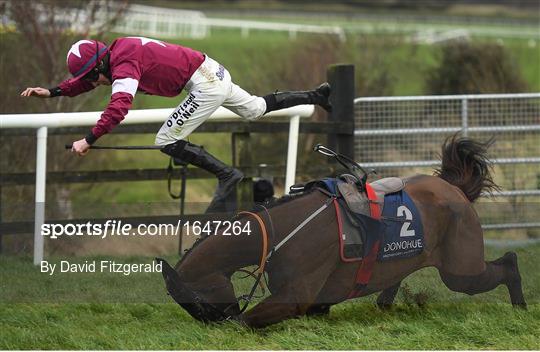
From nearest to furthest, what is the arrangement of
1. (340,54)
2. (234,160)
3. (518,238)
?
(518,238) < (234,160) < (340,54)

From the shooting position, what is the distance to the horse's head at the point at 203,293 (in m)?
5.75

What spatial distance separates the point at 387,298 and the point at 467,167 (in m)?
1.00

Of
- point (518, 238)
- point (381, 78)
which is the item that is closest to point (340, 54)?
point (381, 78)

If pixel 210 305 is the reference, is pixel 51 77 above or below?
above

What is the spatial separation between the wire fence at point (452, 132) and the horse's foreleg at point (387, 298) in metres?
4.10

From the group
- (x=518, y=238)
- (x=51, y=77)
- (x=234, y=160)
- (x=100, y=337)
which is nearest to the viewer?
(x=100, y=337)

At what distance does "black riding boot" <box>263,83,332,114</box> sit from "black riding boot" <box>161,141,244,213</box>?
1.79ft

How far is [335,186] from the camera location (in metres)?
6.07

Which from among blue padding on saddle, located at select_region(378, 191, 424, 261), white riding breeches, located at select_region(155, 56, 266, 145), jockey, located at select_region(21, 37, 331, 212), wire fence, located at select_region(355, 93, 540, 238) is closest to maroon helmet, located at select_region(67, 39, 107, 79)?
jockey, located at select_region(21, 37, 331, 212)

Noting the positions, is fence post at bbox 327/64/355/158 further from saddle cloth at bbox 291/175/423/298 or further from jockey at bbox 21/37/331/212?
saddle cloth at bbox 291/175/423/298

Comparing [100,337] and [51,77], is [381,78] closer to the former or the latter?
[51,77]

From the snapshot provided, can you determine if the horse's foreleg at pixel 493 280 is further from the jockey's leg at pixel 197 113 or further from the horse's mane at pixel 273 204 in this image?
the jockey's leg at pixel 197 113

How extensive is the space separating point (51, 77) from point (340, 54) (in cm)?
635

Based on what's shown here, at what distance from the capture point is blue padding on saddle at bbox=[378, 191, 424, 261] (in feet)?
20.0
